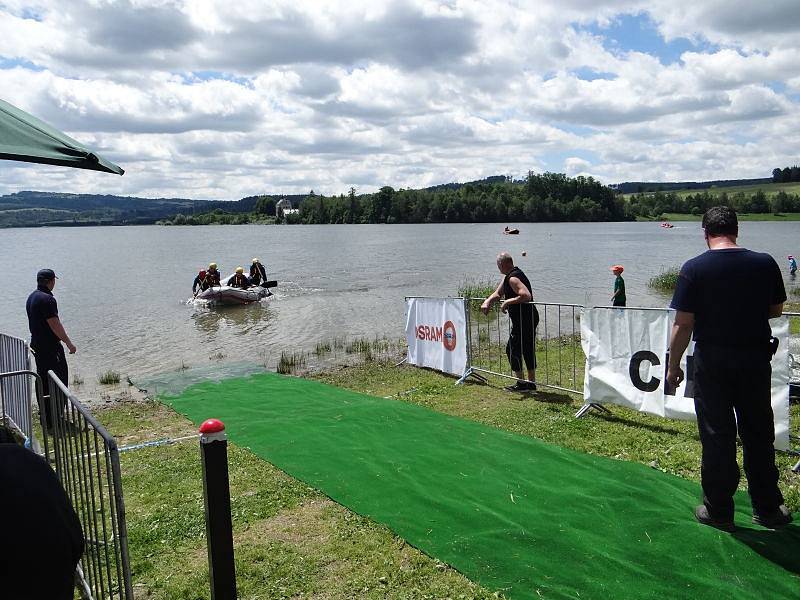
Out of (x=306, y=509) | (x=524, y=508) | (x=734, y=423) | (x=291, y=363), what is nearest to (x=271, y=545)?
(x=306, y=509)

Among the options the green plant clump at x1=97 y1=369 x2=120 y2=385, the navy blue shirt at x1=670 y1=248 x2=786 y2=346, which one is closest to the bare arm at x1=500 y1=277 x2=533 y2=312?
the navy blue shirt at x1=670 y1=248 x2=786 y2=346

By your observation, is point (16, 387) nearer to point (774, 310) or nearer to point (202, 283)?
point (774, 310)

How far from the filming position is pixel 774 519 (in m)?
4.80

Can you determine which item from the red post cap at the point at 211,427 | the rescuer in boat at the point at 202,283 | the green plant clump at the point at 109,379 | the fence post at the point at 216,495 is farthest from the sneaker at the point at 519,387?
the rescuer in boat at the point at 202,283

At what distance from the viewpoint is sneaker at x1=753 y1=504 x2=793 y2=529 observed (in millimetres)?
4793

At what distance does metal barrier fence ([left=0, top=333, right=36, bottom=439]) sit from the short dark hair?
22.1 ft

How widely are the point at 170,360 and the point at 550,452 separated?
42.1 ft

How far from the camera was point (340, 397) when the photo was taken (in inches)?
382

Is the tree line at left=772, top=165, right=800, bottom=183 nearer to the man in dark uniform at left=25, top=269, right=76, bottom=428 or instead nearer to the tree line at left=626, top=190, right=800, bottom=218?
the tree line at left=626, top=190, right=800, bottom=218

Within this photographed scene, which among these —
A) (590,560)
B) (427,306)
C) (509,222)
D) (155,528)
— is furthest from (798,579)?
(509,222)

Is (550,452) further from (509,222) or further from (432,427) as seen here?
(509,222)

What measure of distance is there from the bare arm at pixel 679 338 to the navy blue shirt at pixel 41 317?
796cm

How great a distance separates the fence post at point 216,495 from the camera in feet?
Result: 11.7

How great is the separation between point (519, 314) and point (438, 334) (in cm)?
235
